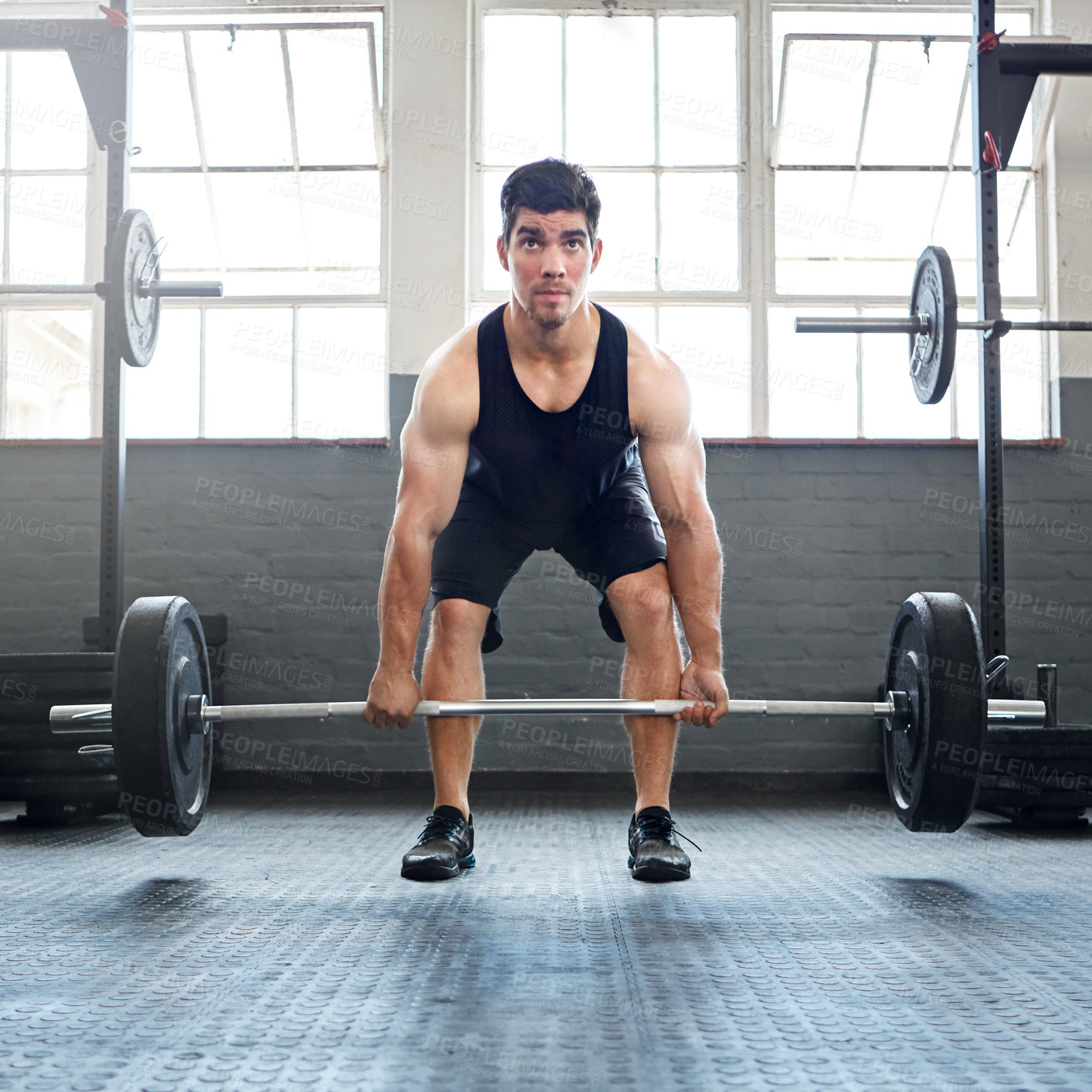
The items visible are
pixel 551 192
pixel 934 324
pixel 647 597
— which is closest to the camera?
pixel 551 192

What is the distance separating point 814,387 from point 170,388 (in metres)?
2.23

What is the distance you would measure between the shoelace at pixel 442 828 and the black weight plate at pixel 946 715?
32.2 inches

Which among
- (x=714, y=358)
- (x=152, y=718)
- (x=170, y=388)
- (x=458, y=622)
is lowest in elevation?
(x=152, y=718)

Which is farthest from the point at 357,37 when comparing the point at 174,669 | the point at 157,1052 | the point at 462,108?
the point at 157,1052

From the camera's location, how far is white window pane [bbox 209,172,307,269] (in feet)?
12.5

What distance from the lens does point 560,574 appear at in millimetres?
3498

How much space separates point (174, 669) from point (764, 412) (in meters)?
2.36

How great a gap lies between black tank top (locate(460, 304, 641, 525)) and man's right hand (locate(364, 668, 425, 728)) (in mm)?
429

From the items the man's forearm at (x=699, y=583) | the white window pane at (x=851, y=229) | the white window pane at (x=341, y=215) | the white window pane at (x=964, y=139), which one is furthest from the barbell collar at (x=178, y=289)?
the white window pane at (x=964, y=139)

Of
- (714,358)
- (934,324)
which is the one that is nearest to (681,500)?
(934,324)

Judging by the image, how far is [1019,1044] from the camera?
105cm

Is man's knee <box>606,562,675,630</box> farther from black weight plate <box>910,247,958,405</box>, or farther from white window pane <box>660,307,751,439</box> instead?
white window pane <box>660,307,751,439</box>

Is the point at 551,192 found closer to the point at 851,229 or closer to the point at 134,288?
the point at 134,288

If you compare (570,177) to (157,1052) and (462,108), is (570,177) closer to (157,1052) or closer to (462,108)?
(157,1052)
